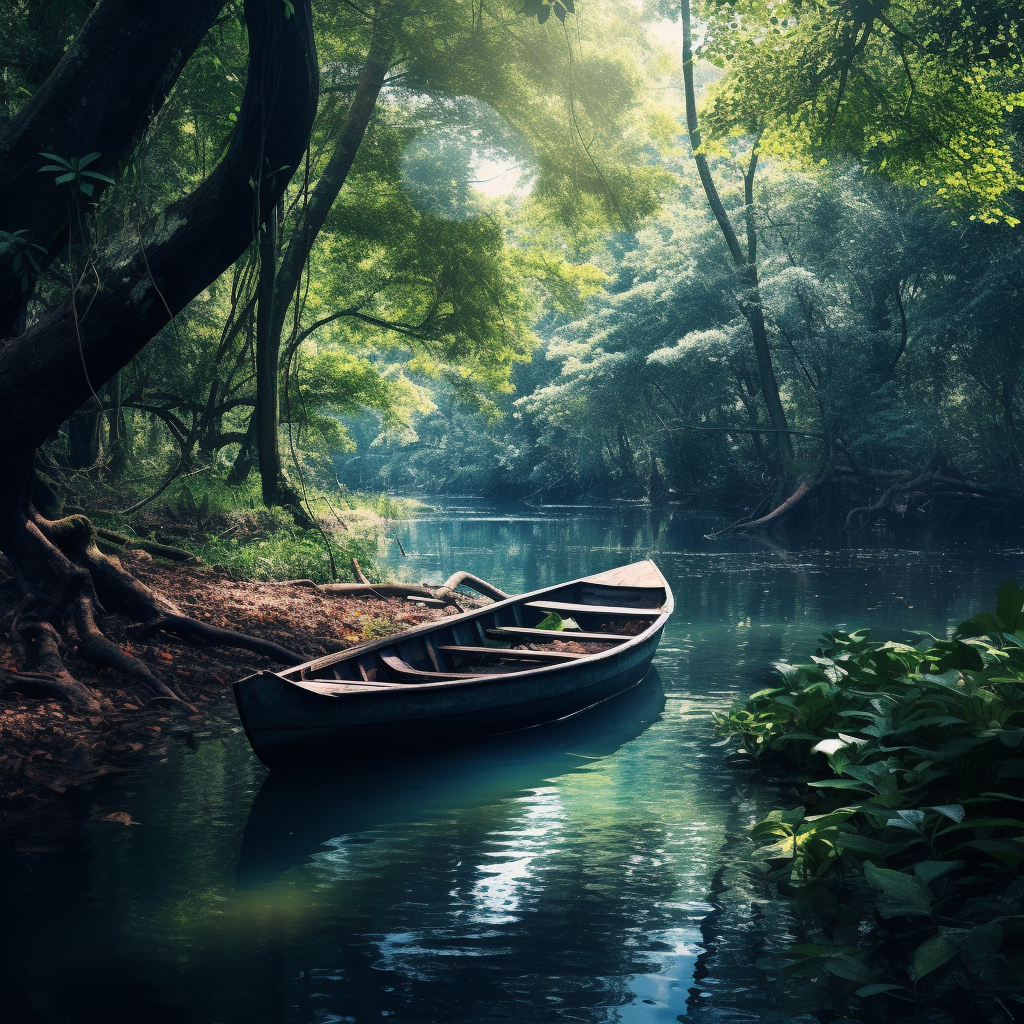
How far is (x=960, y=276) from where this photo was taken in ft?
75.2

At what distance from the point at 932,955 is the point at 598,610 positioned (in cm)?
666

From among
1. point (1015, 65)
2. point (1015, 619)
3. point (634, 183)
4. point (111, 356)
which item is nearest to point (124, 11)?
point (111, 356)

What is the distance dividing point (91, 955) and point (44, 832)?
58.8 inches

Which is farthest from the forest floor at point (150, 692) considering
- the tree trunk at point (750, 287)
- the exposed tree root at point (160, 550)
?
the tree trunk at point (750, 287)

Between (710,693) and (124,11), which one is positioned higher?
(124,11)

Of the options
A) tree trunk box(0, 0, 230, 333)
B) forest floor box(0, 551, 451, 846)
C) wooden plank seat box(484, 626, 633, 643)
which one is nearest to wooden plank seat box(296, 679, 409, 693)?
forest floor box(0, 551, 451, 846)

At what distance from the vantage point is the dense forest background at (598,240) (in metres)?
10.8

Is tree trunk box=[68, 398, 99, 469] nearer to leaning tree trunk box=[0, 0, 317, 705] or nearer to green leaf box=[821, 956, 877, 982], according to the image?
leaning tree trunk box=[0, 0, 317, 705]

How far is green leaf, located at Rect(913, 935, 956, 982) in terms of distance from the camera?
11.1 ft

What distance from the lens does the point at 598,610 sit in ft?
32.9

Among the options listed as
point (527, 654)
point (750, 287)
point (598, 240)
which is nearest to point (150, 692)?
point (527, 654)

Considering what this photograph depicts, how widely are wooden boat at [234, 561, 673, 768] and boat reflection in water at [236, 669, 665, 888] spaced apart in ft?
0.43

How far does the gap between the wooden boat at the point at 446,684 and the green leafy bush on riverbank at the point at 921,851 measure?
2.29 m

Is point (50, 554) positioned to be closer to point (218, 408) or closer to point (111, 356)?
point (111, 356)
